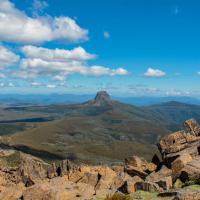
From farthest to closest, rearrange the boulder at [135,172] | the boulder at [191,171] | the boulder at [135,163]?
the boulder at [135,163]
the boulder at [135,172]
the boulder at [191,171]

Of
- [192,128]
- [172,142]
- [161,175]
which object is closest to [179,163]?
[161,175]

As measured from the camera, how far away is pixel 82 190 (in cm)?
4881

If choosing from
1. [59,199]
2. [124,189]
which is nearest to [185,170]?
[124,189]

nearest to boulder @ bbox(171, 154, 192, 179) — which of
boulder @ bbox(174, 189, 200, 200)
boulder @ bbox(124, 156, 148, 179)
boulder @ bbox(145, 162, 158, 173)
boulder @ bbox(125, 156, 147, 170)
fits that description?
boulder @ bbox(124, 156, 148, 179)

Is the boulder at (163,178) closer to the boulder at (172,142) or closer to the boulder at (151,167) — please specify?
the boulder at (151,167)

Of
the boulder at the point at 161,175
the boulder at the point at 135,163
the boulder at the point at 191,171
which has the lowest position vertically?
the boulder at the point at 135,163

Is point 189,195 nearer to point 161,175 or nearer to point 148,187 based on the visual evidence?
point 148,187

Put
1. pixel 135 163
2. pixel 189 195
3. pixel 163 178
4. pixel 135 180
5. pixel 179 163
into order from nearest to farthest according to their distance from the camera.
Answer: pixel 189 195 < pixel 163 178 < pixel 135 180 < pixel 179 163 < pixel 135 163

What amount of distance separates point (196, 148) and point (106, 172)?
16.1 meters

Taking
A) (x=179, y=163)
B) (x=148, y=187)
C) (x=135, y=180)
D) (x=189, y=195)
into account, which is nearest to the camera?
(x=189, y=195)

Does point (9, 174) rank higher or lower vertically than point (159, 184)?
lower

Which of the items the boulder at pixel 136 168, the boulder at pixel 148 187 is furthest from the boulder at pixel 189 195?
the boulder at pixel 136 168

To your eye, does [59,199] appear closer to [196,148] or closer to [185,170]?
[185,170]

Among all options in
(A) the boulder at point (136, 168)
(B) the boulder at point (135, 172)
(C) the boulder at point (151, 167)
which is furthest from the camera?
(C) the boulder at point (151, 167)
